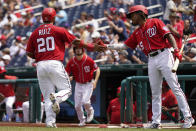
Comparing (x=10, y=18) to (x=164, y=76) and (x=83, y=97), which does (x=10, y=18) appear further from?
(x=164, y=76)

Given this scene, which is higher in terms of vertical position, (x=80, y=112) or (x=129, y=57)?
(x=129, y=57)

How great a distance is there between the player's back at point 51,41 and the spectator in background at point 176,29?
9.18ft

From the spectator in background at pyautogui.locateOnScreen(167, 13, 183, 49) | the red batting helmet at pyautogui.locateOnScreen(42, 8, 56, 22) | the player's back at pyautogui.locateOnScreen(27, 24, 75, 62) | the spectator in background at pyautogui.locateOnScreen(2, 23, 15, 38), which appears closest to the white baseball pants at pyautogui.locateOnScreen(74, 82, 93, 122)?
the spectator in background at pyautogui.locateOnScreen(167, 13, 183, 49)

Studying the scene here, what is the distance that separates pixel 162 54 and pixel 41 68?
1821mm

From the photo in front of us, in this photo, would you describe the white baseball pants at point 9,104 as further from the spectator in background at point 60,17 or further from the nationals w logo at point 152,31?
the spectator in background at point 60,17

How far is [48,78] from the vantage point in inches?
265

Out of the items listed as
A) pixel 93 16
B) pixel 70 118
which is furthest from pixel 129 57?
pixel 93 16

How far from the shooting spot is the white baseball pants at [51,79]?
259 inches

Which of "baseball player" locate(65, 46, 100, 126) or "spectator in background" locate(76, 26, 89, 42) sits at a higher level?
"spectator in background" locate(76, 26, 89, 42)

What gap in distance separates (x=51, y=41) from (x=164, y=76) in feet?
5.84

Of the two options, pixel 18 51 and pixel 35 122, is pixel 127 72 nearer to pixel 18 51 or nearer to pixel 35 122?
pixel 35 122

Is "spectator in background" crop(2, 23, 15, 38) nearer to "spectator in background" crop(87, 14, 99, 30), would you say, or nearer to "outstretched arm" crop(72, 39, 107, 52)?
"spectator in background" crop(87, 14, 99, 30)

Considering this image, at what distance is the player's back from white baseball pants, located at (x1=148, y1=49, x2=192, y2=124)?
1.32 metres

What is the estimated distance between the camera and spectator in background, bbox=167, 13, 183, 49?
28.9ft
